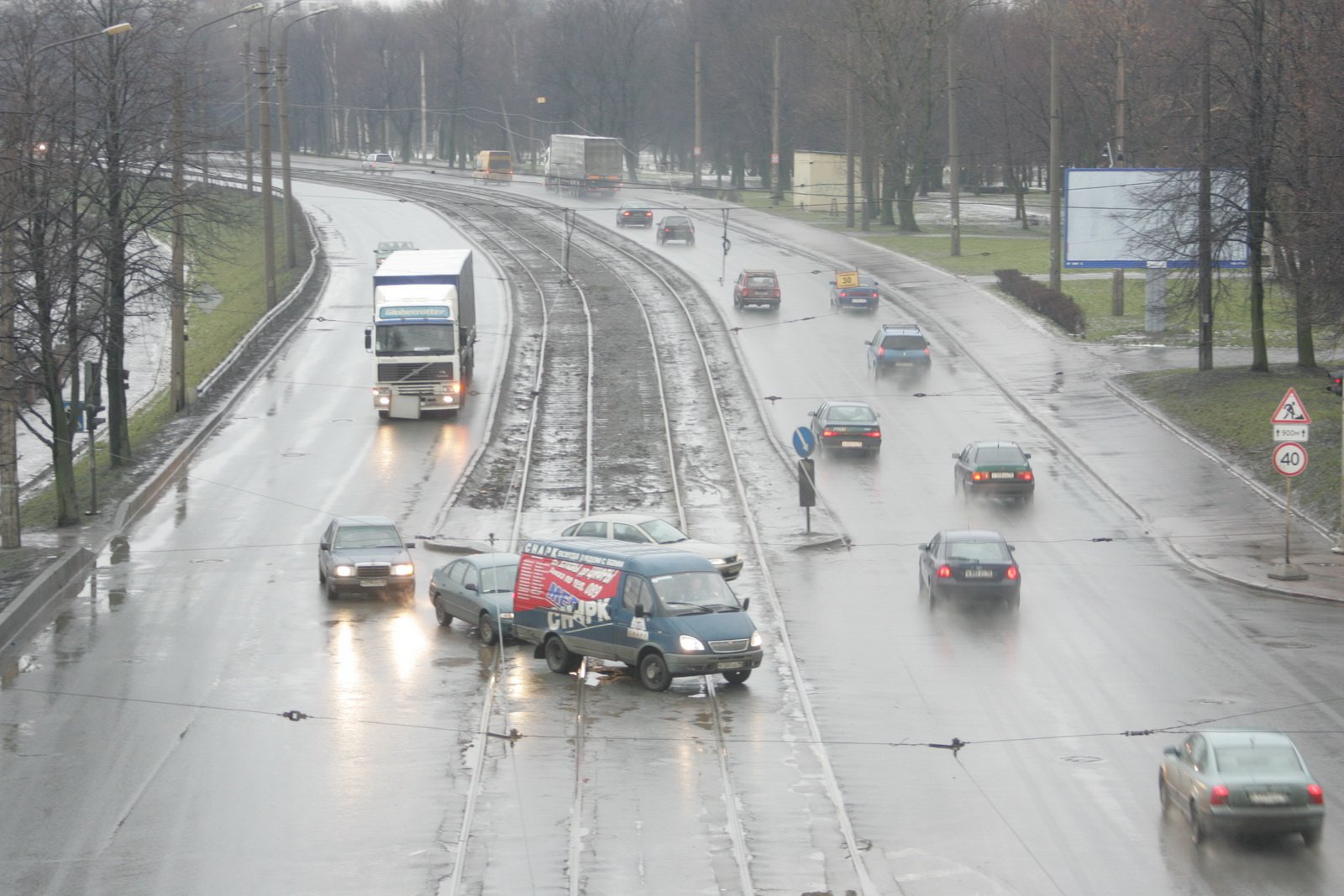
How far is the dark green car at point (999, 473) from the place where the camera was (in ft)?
116

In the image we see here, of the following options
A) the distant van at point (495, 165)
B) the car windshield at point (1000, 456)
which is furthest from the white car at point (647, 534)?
the distant van at point (495, 165)

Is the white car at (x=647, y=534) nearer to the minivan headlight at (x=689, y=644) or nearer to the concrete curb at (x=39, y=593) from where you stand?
the minivan headlight at (x=689, y=644)

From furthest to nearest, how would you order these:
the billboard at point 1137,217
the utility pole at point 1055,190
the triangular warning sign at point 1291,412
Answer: the utility pole at point 1055,190, the billboard at point 1137,217, the triangular warning sign at point 1291,412

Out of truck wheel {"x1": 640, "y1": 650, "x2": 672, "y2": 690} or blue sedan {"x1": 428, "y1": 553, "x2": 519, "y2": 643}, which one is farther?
blue sedan {"x1": 428, "y1": 553, "x2": 519, "y2": 643}

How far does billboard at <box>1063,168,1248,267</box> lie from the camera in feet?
150

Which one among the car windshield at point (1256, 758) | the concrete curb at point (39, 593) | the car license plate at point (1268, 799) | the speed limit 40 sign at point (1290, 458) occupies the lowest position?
the concrete curb at point (39, 593)

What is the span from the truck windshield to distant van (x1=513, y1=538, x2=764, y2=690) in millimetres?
22443

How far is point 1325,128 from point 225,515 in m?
26.9

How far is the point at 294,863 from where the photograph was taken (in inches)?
579

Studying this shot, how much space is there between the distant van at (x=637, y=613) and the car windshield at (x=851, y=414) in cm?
1790

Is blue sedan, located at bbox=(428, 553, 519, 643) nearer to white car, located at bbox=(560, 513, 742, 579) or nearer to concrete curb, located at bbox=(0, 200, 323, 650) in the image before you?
white car, located at bbox=(560, 513, 742, 579)

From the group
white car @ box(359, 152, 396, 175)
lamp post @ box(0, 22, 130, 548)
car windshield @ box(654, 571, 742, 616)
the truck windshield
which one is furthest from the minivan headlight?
white car @ box(359, 152, 396, 175)

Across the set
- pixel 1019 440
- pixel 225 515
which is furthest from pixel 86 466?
pixel 1019 440

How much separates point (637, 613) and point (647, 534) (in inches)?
Answer: 294
